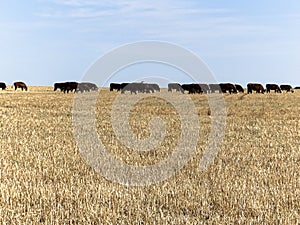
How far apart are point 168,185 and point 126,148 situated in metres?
4.18

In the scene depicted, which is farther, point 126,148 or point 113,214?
point 126,148

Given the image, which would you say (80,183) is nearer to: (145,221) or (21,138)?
(145,221)

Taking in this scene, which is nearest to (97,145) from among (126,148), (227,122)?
(126,148)

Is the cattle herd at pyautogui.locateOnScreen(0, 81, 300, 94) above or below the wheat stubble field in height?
above

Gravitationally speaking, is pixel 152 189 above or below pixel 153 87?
below

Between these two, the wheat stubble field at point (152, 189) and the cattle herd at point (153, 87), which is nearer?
the wheat stubble field at point (152, 189)

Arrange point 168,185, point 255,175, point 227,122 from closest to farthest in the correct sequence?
1. point 168,185
2. point 255,175
3. point 227,122

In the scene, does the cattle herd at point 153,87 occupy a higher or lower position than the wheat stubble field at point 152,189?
higher

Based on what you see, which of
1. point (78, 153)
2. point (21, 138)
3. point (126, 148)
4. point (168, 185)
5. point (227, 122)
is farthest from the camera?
point (227, 122)

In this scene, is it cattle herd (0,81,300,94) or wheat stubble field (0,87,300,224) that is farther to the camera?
cattle herd (0,81,300,94)

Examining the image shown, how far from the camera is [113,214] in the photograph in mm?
5664

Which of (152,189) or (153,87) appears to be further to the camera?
(153,87)

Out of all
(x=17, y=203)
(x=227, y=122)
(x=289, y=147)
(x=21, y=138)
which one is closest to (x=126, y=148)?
(x=21, y=138)

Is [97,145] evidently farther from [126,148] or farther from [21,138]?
[21,138]
